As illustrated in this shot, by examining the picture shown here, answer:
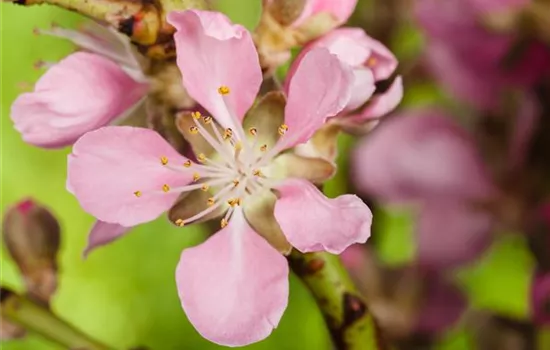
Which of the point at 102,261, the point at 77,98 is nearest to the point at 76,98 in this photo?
the point at 77,98

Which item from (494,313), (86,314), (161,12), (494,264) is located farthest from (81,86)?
(494,264)

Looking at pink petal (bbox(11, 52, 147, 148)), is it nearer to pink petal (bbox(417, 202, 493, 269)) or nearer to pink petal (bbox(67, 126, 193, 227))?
pink petal (bbox(67, 126, 193, 227))

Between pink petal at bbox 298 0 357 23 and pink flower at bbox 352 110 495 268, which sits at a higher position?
pink petal at bbox 298 0 357 23

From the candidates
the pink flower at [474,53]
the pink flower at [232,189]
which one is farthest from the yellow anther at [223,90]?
the pink flower at [474,53]

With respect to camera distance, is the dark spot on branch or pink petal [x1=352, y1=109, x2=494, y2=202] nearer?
the dark spot on branch

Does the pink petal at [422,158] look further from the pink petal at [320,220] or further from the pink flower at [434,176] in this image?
the pink petal at [320,220]

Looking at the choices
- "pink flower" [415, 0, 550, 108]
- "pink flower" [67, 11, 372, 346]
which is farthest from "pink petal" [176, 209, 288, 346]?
"pink flower" [415, 0, 550, 108]
